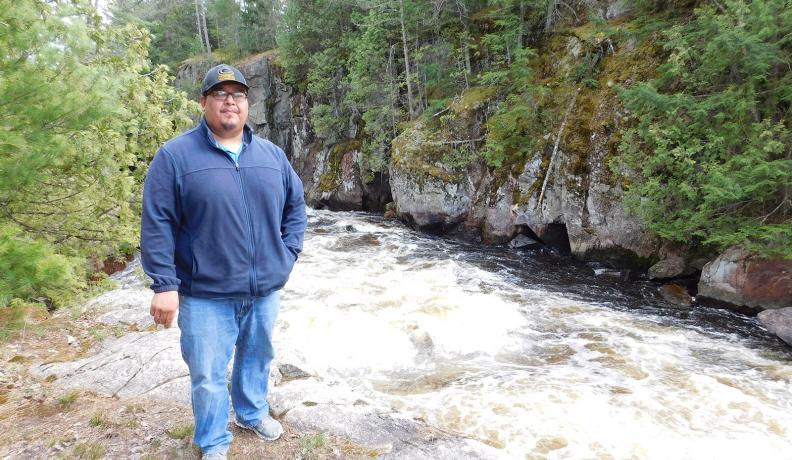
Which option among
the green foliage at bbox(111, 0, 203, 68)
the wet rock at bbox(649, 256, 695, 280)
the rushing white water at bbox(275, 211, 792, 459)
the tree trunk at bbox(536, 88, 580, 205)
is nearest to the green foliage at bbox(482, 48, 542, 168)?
the tree trunk at bbox(536, 88, 580, 205)

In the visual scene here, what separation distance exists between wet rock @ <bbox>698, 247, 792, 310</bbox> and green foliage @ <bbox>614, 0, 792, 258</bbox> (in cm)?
38

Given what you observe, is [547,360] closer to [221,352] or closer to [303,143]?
[221,352]

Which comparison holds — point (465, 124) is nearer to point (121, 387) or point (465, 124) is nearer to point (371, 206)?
point (371, 206)

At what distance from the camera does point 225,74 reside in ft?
9.06

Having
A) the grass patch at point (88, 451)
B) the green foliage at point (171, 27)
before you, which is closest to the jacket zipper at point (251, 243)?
the grass patch at point (88, 451)

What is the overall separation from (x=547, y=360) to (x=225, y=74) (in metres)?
6.04

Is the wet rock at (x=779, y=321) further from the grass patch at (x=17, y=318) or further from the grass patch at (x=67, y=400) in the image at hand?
the grass patch at (x=17, y=318)

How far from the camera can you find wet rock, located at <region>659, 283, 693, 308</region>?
933cm

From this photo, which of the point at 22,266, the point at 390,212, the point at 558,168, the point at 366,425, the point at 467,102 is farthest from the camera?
the point at 390,212

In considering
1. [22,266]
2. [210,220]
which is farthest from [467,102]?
[22,266]

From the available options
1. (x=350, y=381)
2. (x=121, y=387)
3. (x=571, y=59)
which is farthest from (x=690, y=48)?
(x=121, y=387)

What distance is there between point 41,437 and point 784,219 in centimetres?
1142

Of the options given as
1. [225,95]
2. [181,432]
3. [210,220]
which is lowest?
[181,432]

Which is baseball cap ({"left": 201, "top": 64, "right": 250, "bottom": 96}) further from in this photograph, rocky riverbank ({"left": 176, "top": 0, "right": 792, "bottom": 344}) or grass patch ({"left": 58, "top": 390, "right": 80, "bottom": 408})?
rocky riverbank ({"left": 176, "top": 0, "right": 792, "bottom": 344})
